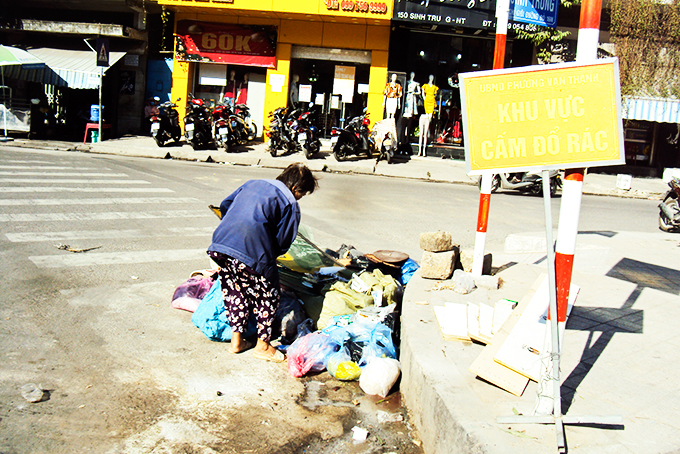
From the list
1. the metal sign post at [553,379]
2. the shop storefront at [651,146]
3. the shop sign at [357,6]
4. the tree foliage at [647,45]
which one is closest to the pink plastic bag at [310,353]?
the metal sign post at [553,379]

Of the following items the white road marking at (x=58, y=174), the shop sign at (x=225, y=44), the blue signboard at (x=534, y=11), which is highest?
the shop sign at (x=225, y=44)

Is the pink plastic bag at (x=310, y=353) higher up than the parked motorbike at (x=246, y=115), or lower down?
lower down

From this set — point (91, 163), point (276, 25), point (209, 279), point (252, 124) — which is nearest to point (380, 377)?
point (209, 279)

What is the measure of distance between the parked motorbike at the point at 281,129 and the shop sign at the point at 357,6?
11.8 ft

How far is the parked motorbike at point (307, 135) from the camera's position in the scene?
638 inches

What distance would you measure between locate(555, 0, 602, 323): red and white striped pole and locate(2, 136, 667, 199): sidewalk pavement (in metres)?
12.5

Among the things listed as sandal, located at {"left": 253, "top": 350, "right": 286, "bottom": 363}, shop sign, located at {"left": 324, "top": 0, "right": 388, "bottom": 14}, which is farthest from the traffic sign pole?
shop sign, located at {"left": 324, "top": 0, "right": 388, "bottom": 14}

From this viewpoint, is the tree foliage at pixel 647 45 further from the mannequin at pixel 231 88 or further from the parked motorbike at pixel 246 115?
the mannequin at pixel 231 88

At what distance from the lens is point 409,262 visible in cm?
607

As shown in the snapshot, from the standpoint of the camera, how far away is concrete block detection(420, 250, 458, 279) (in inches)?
→ 208

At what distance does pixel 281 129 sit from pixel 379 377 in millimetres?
13375

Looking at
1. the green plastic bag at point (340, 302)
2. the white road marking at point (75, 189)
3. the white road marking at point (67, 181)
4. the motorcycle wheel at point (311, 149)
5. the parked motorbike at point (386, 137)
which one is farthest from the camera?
the parked motorbike at point (386, 137)

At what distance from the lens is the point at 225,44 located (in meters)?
19.3

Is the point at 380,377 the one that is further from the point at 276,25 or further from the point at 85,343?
the point at 276,25
